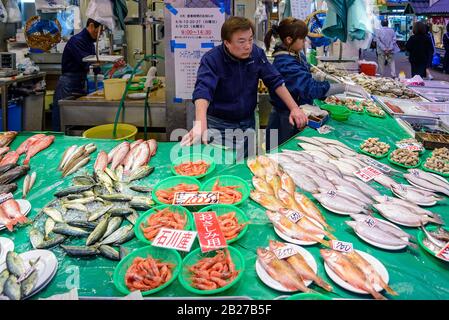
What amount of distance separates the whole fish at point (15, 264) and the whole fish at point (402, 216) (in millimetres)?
1906

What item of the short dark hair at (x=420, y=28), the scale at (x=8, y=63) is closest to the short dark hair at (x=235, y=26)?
the scale at (x=8, y=63)

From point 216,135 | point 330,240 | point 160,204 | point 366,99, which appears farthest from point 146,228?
point 366,99

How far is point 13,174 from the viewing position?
2.62m

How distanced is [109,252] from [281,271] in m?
0.83

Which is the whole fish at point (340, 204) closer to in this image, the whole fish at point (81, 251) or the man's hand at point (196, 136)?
the man's hand at point (196, 136)

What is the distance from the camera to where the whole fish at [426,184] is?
2.48m

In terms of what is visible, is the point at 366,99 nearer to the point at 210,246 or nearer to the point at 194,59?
the point at 194,59

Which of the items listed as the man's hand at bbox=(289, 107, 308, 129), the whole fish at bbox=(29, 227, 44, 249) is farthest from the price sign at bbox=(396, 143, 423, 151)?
the whole fish at bbox=(29, 227, 44, 249)

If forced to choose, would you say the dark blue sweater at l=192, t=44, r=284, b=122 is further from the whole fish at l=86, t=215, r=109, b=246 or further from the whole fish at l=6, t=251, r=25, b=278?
the whole fish at l=6, t=251, r=25, b=278

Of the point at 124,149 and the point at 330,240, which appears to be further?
the point at 124,149

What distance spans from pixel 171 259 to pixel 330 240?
0.81 metres

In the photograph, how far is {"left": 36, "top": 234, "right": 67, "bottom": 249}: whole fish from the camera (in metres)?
1.87
